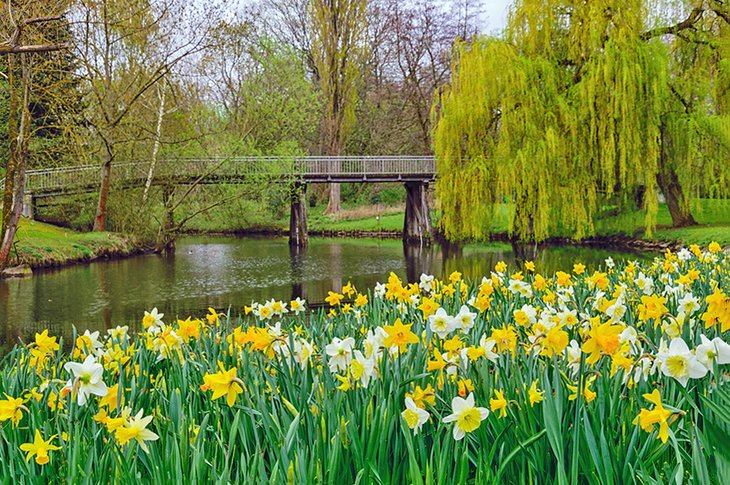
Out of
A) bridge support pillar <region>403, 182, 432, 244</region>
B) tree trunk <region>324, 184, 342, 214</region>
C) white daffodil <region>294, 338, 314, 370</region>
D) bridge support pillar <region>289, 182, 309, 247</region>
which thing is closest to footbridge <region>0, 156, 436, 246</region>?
bridge support pillar <region>289, 182, 309, 247</region>

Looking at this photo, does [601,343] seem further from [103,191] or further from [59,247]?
[103,191]

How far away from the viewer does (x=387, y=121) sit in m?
35.7

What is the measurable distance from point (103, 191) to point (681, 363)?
20692 millimetres

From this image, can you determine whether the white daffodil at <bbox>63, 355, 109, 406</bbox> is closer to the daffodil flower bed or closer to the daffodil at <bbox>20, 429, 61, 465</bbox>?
the daffodil flower bed

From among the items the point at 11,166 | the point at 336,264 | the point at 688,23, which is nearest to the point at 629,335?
the point at 11,166

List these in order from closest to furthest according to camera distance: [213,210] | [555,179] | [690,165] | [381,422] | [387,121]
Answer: [381,422] → [555,179] → [690,165] → [213,210] → [387,121]

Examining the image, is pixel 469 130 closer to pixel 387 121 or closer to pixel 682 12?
pixel 682 12

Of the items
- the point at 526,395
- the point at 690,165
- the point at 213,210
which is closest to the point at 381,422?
the point at 526,395

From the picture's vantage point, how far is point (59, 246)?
57.0ft

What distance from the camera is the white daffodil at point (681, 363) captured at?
170 cm

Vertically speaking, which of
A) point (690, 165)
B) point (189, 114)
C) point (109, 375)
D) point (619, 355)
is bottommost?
point (109, 375)

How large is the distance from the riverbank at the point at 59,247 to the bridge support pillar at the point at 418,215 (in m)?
9.78

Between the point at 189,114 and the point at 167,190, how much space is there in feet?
11.2

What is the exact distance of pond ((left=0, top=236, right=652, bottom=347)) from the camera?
34.4 ft
